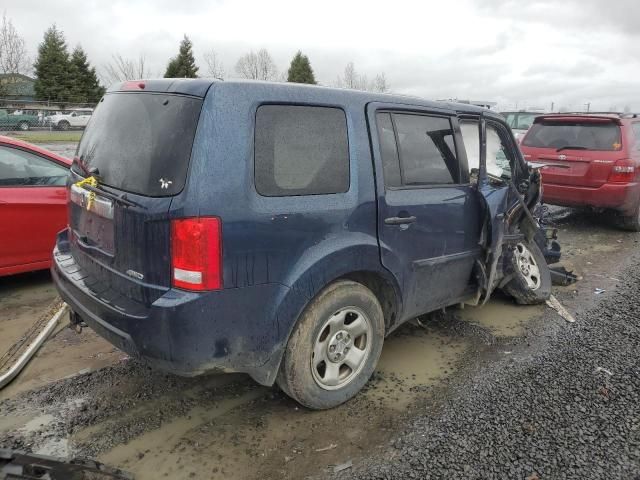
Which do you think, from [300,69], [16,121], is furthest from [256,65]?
[16,121]

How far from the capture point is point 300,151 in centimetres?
270

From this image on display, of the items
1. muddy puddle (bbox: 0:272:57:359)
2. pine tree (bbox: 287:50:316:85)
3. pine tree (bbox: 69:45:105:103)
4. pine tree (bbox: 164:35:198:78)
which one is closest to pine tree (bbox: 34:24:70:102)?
pine tree (bbox: 69:45:105:103)

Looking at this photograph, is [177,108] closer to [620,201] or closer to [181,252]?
[181,252]

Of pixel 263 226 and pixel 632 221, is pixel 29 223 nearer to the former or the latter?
pixel 263 226

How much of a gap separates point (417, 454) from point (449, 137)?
7.15 feet

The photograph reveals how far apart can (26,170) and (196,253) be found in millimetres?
3466

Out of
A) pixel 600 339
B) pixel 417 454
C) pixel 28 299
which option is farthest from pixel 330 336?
pixel 28 299

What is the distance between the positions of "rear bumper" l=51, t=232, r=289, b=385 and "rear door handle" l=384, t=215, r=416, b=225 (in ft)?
2.81

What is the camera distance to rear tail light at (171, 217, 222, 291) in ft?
7.62

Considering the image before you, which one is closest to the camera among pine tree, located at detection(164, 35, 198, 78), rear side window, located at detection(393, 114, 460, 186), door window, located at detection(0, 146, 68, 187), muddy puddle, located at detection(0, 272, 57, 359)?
rear side window, located at detection(393, 114, 460, 186)

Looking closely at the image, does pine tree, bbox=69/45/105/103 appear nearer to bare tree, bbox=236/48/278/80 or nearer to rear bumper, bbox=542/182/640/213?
bare tree, bbox=236/48/278/80

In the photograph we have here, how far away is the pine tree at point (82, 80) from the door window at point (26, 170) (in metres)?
38.9

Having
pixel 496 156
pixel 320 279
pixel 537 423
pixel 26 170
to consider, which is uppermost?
pixel 496 156

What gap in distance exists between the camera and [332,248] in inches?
109
